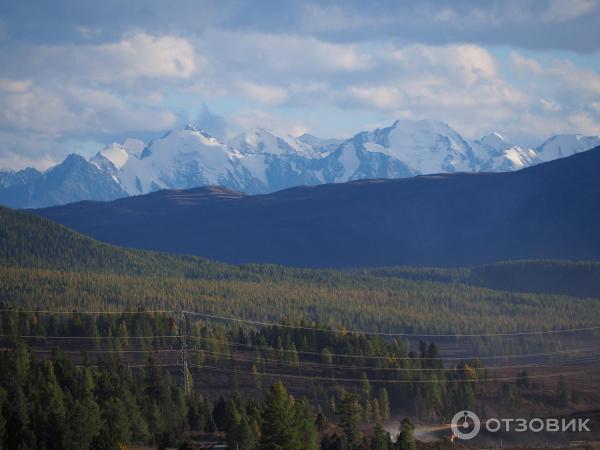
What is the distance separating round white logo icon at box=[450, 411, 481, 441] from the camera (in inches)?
5327

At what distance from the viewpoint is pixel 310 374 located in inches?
6353

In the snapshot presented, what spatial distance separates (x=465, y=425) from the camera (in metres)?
140

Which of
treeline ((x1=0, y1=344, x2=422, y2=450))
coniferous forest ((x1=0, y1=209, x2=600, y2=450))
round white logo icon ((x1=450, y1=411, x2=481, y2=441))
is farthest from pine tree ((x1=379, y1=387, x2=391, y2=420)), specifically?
treeline ((x1=0, y1=344, x2=422, y2=450))

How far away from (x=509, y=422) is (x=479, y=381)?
1622 centimetres

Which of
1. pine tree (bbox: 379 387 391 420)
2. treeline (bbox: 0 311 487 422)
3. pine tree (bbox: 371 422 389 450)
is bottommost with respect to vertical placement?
pine tree (bbox: 371 422 389 450)

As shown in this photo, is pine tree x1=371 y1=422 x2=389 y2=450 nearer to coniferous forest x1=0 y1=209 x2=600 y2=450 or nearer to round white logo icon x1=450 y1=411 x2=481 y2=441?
coniferous forest x1=0 y1=209 x2=600 y2=450

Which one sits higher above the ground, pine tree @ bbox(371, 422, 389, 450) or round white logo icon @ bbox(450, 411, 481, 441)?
round white logo icon @ bbox(450, 411, 481, 441)

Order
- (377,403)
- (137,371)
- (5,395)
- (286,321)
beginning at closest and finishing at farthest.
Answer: (5,395) → (377,403) → (137,371) → (286,321)

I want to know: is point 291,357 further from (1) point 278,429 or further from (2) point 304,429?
(1) point 278,429

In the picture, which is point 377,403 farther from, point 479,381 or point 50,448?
point 50,448

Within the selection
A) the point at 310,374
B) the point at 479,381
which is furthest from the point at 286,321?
the point at 479,381

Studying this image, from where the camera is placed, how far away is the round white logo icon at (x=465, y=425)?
135300 millimetres

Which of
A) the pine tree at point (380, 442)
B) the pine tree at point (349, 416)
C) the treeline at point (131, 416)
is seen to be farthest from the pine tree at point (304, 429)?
the pine tree at point (349, 416)

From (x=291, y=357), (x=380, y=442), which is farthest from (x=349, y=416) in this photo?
(x=291, y=357)
